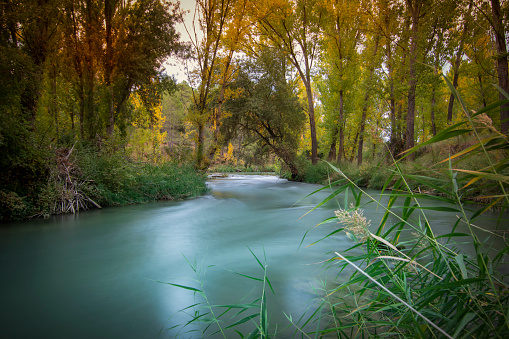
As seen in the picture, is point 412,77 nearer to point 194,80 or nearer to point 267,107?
point 267,107

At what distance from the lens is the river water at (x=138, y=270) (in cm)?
230

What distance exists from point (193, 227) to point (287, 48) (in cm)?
1457

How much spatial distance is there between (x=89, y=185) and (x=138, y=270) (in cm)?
487

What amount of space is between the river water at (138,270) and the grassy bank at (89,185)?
45 centimetres

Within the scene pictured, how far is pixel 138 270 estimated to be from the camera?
346 cm

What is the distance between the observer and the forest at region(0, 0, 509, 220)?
627cm

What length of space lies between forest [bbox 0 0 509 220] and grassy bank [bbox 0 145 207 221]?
3cm

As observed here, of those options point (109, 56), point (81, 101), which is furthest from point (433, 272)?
point (109, 56)

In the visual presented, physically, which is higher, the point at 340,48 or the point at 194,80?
the point at 340,48

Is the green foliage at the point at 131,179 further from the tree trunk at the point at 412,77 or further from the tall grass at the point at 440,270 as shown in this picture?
the tree trunk at the point at 412,77

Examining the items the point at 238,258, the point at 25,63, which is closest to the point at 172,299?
the point at 238,258

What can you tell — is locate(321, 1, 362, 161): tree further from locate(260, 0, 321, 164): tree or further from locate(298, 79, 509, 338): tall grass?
locate(298, 79, 509, 338): tall grass

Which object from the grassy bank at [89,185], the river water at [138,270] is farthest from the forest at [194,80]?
the river water at [138,270]

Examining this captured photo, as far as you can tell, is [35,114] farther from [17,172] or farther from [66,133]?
[17,172]
